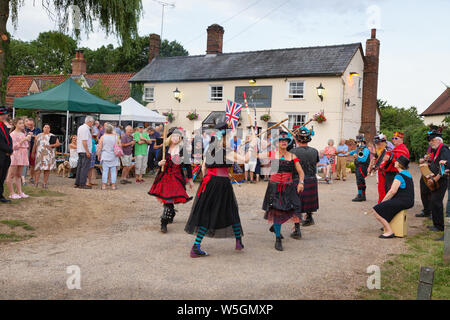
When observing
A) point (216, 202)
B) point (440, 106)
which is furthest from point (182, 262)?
point (440, 106)

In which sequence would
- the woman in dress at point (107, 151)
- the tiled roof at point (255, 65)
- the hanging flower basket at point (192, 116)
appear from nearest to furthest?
the woman in dress at point (107, 151) < the tiled roof at point (255, 65) < the hanging flower basket at point (192, 116)

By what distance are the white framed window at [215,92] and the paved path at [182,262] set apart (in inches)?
772

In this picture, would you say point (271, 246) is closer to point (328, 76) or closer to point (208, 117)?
point (328, 76)

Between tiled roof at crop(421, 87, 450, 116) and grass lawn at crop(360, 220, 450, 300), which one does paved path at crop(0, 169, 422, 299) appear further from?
tiled roof at crop(421, 87, 450, 116)

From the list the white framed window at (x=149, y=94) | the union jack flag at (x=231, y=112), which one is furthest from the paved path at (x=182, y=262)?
the white framed window at (x=149, y=94)

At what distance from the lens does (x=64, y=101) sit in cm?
1453

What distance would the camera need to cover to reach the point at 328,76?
24.4m

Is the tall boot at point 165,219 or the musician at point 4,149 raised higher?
the musician at point 4,149

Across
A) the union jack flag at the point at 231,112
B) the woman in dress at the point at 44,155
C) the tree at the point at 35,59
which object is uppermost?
the tree at the point at 35,59

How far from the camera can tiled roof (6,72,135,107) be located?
1337 inches

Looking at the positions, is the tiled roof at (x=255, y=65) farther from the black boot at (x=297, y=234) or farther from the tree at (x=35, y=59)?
the tree at (x=35, y=59)

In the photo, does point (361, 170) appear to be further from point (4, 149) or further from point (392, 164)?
point (4, 149)

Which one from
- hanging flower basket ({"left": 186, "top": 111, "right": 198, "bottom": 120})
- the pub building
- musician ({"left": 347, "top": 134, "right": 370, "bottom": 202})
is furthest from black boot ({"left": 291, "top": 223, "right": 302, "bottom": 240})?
hanging flower basket ({"left": 186, "top": 111, "right": 198, "bottom": 120})

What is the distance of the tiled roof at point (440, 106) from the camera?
42.8 m
